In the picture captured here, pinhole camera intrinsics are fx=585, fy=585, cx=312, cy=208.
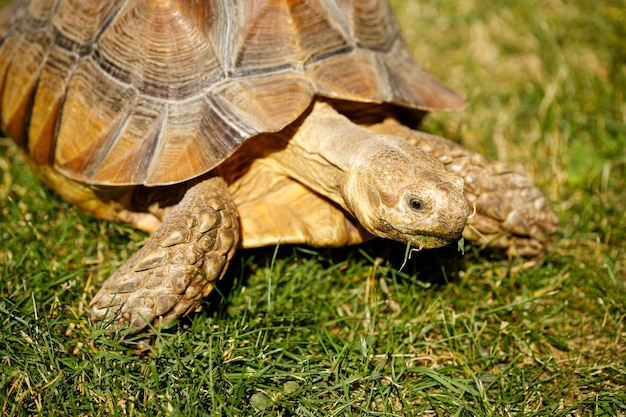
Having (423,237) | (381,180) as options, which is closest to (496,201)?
(423,237)

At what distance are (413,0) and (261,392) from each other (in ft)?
14.0

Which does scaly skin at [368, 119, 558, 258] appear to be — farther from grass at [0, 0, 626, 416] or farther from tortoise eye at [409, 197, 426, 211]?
tortoise eye at [409, 197, 426, 211]

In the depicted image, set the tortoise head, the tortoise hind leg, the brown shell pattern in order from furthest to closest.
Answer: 1. the brown shell pattern
2. the tortoise hind leg
3. the tortoise head

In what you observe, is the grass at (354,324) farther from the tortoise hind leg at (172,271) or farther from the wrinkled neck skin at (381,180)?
the wrinkled neck skin at (381,180)

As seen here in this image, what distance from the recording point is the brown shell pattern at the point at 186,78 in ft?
8.59

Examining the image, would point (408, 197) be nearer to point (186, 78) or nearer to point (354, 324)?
point (354, 324)

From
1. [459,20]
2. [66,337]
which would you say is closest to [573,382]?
[66,337]

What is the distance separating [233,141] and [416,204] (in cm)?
85

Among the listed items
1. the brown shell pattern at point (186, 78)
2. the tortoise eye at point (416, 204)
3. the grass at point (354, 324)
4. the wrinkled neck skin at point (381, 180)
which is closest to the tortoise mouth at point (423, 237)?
the wrinkled neck skin at point (381, 180)

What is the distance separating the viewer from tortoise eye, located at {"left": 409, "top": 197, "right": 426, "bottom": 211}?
7.49ft

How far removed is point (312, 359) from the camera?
98.1 inches

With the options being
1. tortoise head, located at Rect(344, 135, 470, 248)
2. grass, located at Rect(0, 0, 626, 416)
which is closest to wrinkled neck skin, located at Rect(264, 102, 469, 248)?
tortoise head, located at Rect(344, 135, 470, 248)

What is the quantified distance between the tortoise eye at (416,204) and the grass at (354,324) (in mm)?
580

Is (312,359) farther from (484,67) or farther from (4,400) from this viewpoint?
(484,67)
